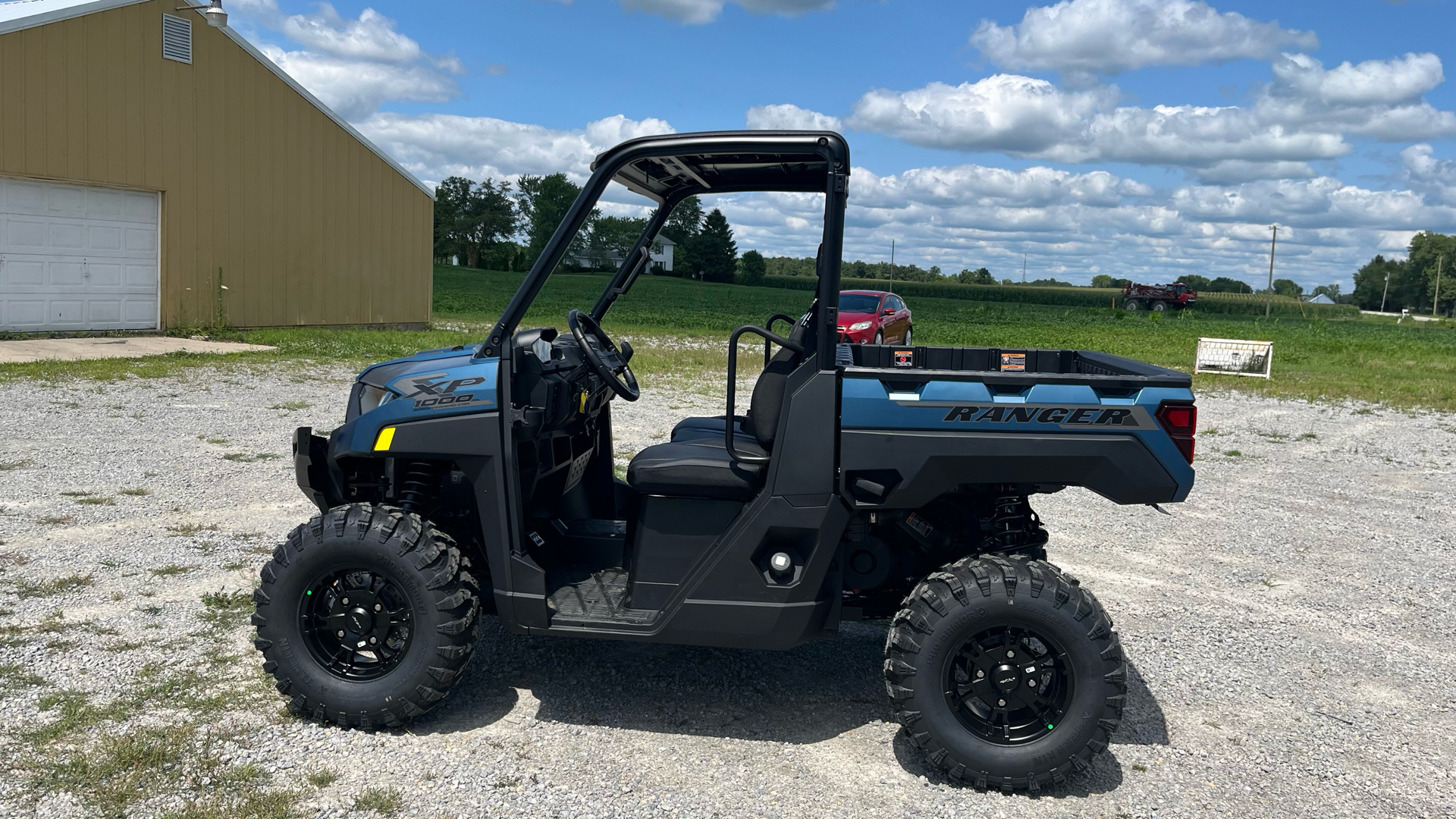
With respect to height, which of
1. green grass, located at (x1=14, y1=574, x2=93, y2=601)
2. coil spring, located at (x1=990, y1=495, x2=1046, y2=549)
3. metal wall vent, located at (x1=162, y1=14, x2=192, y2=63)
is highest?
metal wall vent, located at (x1=162, y1=14, x2=192, y2=63)

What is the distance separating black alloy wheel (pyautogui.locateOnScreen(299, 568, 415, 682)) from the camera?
3.91 metres

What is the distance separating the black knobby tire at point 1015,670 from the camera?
3.60m

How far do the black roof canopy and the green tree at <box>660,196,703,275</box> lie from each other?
0.29 ft

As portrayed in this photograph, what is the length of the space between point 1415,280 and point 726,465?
136 metres

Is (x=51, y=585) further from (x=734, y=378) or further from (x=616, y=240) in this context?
(x=734, y=378)

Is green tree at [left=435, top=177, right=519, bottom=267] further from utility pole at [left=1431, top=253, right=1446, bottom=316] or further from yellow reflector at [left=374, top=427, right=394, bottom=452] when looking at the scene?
utility pole at [left=1431, top=253, right=1446, bottom=316]

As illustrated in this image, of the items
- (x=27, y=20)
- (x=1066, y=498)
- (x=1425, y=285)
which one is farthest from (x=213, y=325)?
(x=1425, y=285)

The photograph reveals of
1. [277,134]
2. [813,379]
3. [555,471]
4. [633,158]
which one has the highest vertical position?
[277,134]

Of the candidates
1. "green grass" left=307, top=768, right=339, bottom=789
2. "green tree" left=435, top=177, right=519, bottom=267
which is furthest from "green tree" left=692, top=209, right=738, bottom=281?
"green tree" left=435, top=177, right=519, bottom=267

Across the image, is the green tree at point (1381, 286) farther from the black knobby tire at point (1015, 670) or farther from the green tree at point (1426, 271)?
the black knobby tire at point (1015, 670)

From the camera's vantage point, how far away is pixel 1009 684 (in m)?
3.67

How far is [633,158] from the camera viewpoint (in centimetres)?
386

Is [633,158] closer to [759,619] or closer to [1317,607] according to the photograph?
[759,619]

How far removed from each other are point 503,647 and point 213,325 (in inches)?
649
